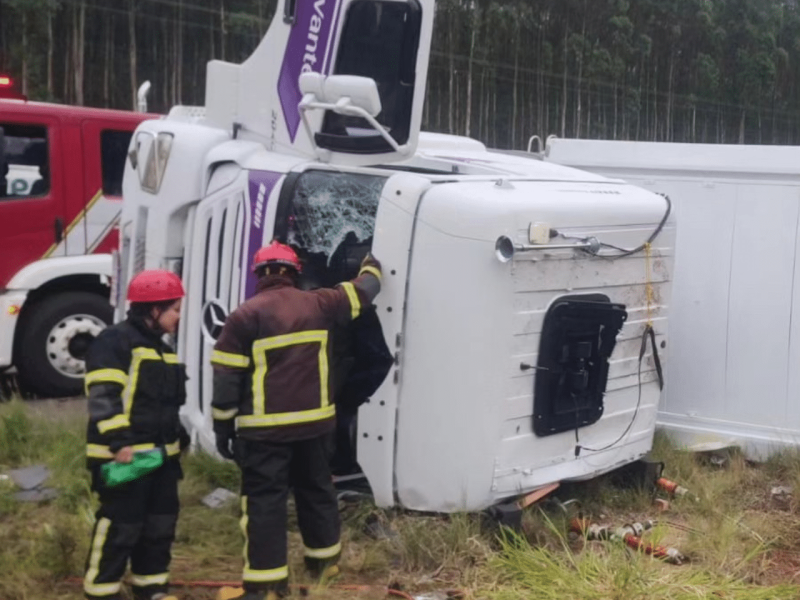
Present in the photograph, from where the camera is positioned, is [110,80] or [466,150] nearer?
[466,150]

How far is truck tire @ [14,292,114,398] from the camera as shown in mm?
8188

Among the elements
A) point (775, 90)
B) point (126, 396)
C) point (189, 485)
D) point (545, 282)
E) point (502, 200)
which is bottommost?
point (189, 485)

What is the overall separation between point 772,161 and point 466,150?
187cm

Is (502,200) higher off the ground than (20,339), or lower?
higher

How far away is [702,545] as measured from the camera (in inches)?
198

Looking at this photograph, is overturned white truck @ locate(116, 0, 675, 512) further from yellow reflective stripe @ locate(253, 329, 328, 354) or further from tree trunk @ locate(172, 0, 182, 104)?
tree trunk @ locate(172, 0, 182, 104)

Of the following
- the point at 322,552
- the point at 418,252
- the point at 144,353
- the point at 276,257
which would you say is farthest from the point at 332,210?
the point at 322,552

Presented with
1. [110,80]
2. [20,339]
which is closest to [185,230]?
[20,339]

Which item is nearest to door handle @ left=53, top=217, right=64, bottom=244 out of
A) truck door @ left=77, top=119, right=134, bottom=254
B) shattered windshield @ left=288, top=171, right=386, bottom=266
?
truck door @ left=77, top=119, right=134, bottom=254

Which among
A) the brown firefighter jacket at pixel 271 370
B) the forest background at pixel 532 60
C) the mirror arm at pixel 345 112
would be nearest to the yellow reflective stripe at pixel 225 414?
the brown firefighter jacket at pixel 271 370

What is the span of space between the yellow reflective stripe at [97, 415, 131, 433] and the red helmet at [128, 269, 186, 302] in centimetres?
47

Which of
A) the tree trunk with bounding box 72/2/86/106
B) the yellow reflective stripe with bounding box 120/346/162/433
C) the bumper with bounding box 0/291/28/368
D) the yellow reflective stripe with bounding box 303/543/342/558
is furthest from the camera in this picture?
the tree trunk with bounding box 72/2/86/106

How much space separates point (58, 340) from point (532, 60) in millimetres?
13791

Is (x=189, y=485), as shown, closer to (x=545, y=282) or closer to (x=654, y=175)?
(x=545, y=282)
